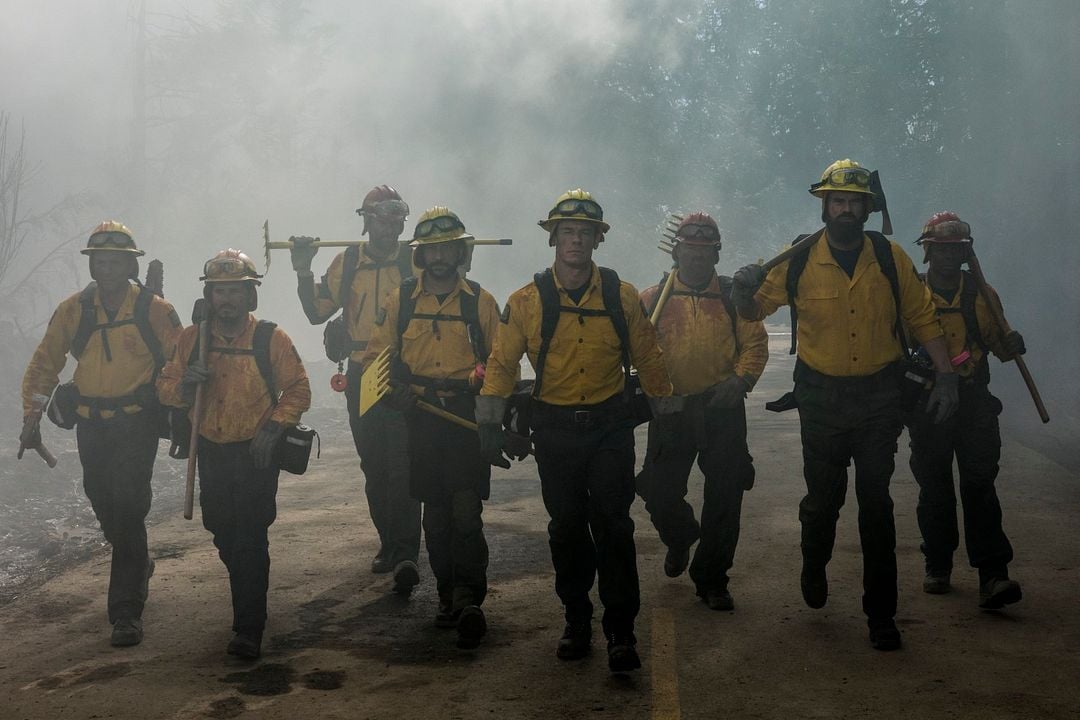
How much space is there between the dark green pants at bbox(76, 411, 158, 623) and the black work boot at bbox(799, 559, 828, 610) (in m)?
3.48

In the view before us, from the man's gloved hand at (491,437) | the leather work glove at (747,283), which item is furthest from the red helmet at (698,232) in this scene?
the man's gloved hand at (491,437)

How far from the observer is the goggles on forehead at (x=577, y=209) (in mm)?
6223

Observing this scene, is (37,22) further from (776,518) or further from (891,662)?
(891,662)

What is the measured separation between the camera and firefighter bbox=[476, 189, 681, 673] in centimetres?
611

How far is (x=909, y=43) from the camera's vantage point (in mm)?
31922

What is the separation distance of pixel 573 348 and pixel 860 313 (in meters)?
1.43

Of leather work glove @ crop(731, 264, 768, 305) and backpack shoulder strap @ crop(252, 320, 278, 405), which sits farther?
backpack shoulder strap @ crop(252, 320, 278, 405)

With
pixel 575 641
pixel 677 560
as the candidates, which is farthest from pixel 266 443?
pixel 677 560

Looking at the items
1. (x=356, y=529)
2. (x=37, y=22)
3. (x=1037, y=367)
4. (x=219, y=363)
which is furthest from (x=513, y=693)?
(x=37, y=22)

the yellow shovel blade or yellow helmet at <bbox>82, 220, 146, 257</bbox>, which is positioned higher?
yellow helmet at <bbox>82, 220, 146, 257</bbox>

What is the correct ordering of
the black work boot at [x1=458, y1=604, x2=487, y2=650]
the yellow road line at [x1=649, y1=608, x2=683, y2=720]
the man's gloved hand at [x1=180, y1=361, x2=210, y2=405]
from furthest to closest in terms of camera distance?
the man's gloved hand at [x1=180, y1=361, x2=210, y2=405] < the black work boot at [x1=458, y1=604, x2=487, y2=650] < the yellow road line at [x1=649, y1=608, x2=683, y2=720]

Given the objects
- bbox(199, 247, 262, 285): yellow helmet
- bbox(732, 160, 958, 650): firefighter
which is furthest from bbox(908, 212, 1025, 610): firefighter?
bbox(199, 247, 262, 285): yellow helmet

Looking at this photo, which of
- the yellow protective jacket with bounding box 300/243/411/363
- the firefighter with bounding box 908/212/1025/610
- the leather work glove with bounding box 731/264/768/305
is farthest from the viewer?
the yellow protective jacket with bounding box 300/243/411/363

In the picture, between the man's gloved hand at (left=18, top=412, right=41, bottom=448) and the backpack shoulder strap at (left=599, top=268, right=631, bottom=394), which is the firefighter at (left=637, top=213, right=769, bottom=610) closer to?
the backpack shoulder strap at (left=599, top=268, right=631, bottom=394)
